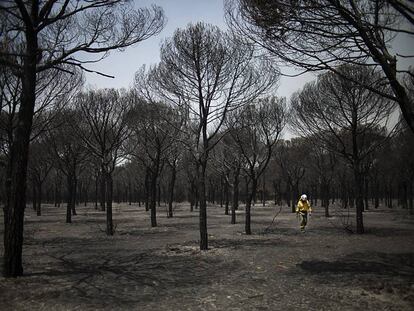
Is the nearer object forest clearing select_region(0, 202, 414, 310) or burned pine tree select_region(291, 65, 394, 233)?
forest clearing select_region(0, 202, 414, 310)

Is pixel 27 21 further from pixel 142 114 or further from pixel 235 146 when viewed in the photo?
pixel 235 146

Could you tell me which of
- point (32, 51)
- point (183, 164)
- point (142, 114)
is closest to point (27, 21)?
point (32, 51)

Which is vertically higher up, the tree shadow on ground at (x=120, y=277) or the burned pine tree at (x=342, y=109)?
the burned pine tree at (x=342, y=109)

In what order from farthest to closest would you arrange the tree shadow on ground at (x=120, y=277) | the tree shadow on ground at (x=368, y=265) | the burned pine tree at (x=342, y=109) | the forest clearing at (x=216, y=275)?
the burned pine tree at (x=342, y=109) → the tree shadow on ground at (x=368, y=265) → the tree shadow on ground at (x=120, y=277) → the forest clearing at (x=216, y=275)

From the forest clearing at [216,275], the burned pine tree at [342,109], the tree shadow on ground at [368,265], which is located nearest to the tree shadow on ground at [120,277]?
the forest clearing at [216,275]

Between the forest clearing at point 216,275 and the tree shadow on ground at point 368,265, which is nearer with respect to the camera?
the forest clearing at point 216,275

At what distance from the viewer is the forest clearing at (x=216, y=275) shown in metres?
7.06

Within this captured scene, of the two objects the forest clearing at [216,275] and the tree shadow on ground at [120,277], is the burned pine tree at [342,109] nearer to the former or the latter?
the forest clearing at [216,275]

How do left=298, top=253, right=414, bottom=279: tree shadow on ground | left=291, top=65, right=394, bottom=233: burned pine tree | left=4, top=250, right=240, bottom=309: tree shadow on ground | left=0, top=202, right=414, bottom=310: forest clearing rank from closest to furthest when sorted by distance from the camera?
left=0, top=202, right=414, bottom=310: forest clearing, left=4, top=250, right=240, bottom=309: tree shadow on ground, left=298, top=253, right=414, bottom=279: tree shadow on ground, left=291, top=65, right=394, bottom=233: burned pine tree

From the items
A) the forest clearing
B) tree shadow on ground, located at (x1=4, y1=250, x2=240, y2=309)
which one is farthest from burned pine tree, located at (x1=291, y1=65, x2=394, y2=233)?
tree shadow on ground, located at (x1=4, y1=250, x2=240, y2=309)

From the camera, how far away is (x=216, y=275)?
31.3ft

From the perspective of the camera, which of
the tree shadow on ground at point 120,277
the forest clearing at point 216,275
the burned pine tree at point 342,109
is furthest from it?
the burned pine tree at point 342,109

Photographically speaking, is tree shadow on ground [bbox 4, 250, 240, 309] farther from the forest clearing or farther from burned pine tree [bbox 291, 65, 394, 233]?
burned pine tree [bbox 291, 65, 394, 233]

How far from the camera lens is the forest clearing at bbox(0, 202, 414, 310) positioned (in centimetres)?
706
